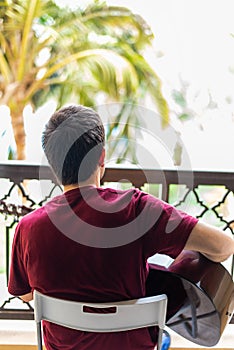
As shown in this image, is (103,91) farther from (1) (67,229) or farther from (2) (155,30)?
(1) (67,229)

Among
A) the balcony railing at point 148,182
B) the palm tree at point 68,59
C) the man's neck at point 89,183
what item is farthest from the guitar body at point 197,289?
the palm tree at point 68,59

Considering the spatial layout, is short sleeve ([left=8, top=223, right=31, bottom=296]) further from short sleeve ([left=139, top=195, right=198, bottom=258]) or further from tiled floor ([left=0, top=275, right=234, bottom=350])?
tiled floor ([left=0, top=275, right=234, bottom=350])

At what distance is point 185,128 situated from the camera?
223 inches

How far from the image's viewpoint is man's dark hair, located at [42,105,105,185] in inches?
46.9

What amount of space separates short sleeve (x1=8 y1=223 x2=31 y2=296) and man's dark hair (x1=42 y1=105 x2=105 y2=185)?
213mm

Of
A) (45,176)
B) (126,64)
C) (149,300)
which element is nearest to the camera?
(149,300)

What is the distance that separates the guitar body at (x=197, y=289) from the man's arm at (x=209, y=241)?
10cm

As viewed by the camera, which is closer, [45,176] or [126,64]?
[45,176]

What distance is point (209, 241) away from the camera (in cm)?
118

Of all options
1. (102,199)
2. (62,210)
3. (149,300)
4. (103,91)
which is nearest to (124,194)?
(102,199)

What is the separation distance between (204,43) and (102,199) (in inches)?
184

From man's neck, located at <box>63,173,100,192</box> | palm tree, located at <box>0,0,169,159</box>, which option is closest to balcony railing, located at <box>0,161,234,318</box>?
man's neck, located at <box>63,173,100,192</box>

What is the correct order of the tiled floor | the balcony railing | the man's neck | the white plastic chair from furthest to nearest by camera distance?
the tiled floor < the balcony railing < the man's neck < the white plastic chair

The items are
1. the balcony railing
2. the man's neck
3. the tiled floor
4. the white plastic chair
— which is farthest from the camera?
the tiled floor
